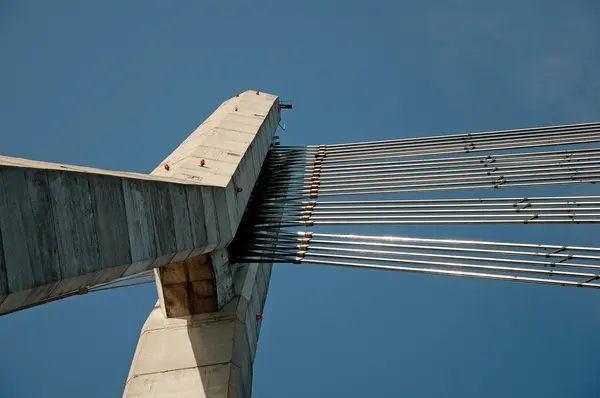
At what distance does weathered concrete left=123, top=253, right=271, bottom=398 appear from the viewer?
1088cm

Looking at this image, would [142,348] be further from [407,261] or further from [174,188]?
[407,261]

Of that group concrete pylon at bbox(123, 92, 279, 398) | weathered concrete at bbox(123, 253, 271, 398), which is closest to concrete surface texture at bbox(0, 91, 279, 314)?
concrete pylon at bbox(123, 92, 279, 398)

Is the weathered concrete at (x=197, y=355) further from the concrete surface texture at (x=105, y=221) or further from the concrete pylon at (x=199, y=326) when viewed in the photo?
the concrete surface texture at (x=105, y=221)

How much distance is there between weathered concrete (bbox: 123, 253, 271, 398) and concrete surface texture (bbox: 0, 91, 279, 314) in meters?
0.45

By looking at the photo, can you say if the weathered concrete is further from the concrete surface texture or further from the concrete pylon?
the concrete surface texture

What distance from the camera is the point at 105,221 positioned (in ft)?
Result: 21.3

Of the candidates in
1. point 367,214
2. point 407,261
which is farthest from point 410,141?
point 407,261

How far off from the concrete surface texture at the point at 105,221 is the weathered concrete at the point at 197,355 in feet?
1.47

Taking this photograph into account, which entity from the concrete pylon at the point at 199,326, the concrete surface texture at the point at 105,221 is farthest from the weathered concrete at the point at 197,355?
the concrete surface texture at the point at 105,221

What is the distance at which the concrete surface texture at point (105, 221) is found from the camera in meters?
5.02

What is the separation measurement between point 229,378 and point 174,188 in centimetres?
433

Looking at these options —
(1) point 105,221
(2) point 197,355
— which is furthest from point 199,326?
(1) point 105,221

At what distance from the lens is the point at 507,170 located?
14.3m

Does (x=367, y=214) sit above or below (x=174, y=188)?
below
